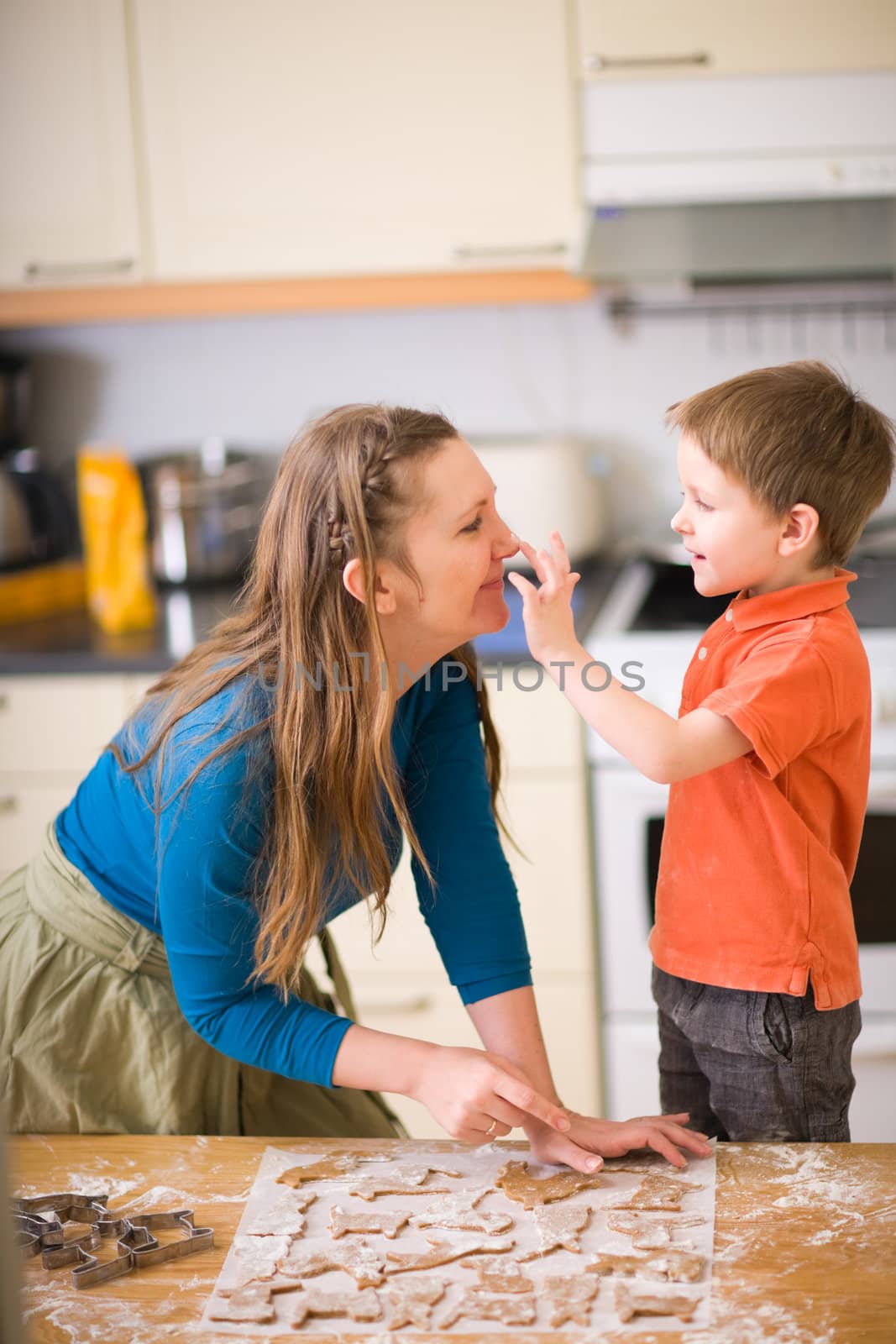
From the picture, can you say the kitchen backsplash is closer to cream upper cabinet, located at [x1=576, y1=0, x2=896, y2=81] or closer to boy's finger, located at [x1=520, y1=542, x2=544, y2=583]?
cream upper cabinet, located at [x1=576, y1=0, x2=896, y2=81]

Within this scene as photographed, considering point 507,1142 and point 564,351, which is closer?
point 507,1142

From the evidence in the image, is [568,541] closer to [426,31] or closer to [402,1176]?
[426,31]

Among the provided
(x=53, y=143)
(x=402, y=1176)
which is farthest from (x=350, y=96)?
(x=402, y=1176)

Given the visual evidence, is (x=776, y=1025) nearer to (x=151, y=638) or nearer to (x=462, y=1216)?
(x=462, y=1216)

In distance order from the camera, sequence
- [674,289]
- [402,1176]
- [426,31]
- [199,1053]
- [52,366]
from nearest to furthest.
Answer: [402,1176]
[199,1053]
[426,31]
[674,289]
[52,366]

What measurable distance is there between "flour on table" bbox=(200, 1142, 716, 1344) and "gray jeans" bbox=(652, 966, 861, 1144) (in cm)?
10

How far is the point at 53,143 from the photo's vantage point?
2.27 metres

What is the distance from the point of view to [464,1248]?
854mm

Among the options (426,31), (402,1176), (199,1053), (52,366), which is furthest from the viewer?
(52,366)

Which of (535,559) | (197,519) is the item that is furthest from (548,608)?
(197,519)

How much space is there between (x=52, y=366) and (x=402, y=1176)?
2.11m

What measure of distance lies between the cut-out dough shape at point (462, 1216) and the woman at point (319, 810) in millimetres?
47

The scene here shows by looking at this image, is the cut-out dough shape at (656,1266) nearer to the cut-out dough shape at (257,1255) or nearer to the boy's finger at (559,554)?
the cut-out dough shape at (257,1255)

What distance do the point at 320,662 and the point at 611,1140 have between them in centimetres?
40
